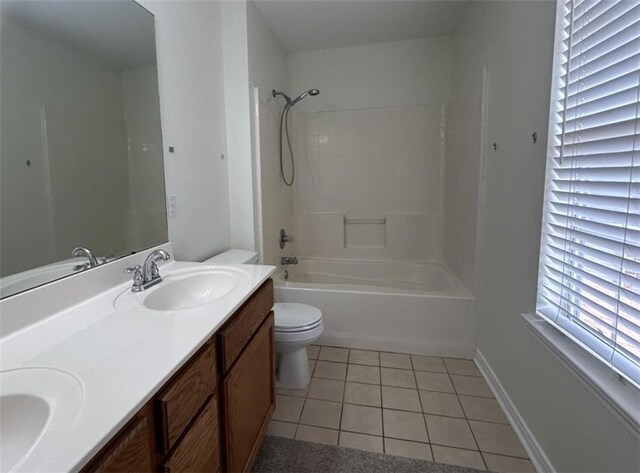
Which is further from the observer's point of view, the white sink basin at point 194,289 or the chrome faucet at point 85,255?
the white sink basin at point 194,289

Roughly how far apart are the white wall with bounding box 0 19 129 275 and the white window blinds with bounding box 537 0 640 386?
1674 mm

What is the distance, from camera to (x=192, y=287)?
53.5 inches

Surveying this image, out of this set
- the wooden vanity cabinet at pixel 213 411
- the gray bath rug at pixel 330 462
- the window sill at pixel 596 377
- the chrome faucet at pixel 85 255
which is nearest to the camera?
the wooden vanity cabinet at pixel 213 411

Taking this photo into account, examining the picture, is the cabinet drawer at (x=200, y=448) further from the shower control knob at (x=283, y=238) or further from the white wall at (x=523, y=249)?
the shower control knob at (x=283, y=238)

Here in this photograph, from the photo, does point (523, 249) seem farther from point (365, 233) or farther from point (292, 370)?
point (365, 233)

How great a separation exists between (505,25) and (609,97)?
97 cm

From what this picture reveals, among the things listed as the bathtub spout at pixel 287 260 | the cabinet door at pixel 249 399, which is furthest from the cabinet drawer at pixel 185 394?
the bathtub spout at pixel 287 260

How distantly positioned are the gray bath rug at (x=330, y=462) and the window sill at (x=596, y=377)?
0.60 metres

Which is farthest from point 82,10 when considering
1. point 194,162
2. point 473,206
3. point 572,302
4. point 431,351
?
point 431,351

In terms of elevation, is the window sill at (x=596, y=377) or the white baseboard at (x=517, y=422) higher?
the window sill at (x=596, y=377)

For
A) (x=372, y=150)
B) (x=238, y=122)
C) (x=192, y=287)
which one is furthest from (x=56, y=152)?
(x=372, y=150)

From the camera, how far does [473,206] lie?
2111 mm

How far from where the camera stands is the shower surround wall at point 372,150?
2816 mm

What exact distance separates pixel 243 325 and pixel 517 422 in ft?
4.48
